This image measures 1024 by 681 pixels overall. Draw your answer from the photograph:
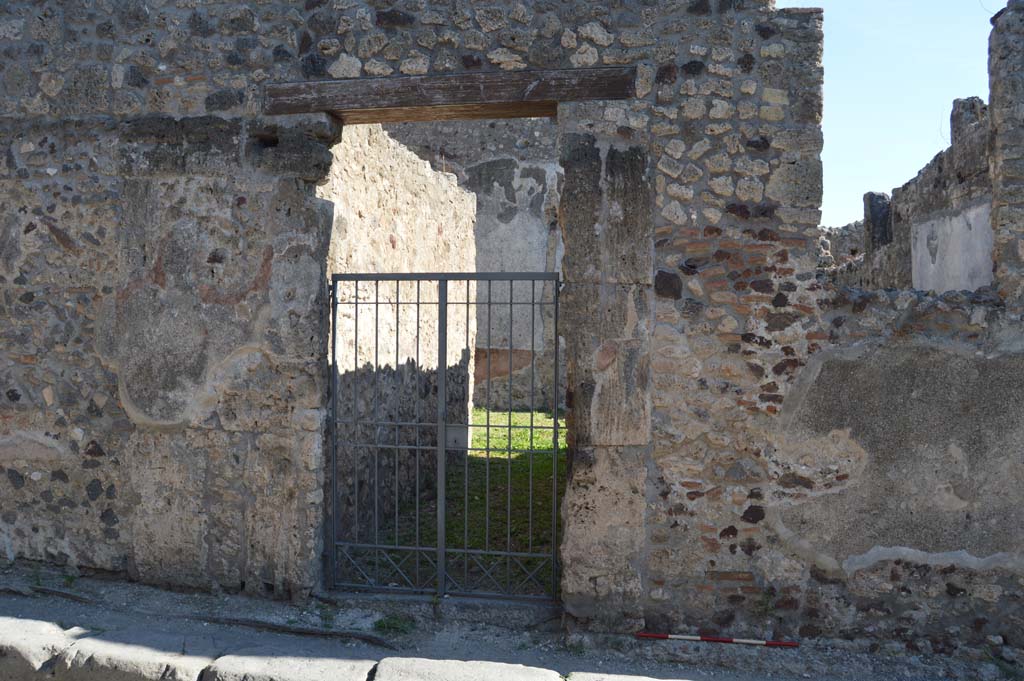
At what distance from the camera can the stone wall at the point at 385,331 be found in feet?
17.9

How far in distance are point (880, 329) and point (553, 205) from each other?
8527mm

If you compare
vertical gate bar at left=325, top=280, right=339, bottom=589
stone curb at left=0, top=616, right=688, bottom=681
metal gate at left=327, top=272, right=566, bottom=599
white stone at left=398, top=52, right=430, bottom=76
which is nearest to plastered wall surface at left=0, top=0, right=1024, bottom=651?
white stone at left=398, top=52, right=430, bottom=76

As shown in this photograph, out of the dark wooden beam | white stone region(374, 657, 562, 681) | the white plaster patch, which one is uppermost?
the dark wooden beam

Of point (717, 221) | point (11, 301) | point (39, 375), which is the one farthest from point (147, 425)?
point (717, 221)

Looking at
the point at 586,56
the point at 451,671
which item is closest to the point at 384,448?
the point at 451,671

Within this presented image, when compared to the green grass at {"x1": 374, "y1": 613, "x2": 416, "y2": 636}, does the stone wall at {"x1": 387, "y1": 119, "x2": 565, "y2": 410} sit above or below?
above

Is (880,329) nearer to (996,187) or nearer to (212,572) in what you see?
(996,187)

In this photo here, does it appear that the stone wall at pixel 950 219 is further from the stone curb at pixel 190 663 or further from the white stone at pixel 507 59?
the stone curb at pixel 190 663

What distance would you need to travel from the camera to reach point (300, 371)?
14.9ft

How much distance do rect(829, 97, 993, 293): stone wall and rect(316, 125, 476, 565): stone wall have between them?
311cm

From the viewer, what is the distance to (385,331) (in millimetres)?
6625

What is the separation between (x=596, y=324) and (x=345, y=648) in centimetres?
211

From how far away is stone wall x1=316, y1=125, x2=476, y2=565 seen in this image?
5.45 meters

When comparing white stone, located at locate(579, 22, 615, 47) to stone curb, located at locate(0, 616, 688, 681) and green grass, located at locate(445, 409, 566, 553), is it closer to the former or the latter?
green grass, located at locate(445, 409, 566, 553)
